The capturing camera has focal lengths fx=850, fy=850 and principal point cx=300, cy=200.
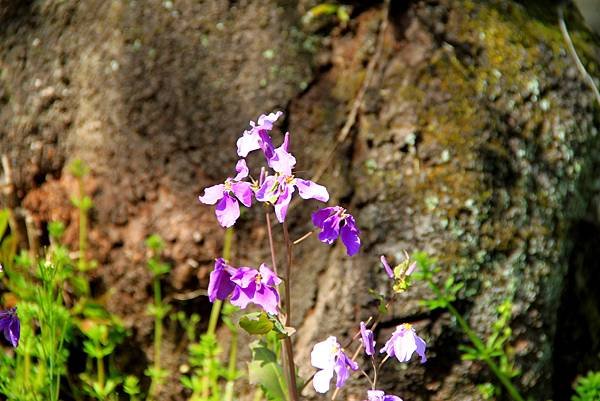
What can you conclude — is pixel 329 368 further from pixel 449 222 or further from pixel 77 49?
pixel 77 49

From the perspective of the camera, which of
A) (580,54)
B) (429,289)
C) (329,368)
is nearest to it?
(329,368)

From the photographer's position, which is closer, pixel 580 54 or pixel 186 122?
pixel 186 122

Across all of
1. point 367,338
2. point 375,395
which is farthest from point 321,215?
point 375,395

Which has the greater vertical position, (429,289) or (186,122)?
(186,122)

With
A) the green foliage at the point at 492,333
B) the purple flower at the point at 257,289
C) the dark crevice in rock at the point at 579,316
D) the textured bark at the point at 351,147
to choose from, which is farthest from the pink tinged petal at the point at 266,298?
the dark crevice in rock at the point at 579,316

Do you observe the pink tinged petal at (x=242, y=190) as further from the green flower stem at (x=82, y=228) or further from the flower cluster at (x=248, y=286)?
the green flower stem at (x=82, y=228)

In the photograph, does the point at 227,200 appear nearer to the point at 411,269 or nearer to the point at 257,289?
the point at 257,289

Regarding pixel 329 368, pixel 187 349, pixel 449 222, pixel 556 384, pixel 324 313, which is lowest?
pixel 556 384

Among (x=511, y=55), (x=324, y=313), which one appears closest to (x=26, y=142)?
(x=324, y=313)
